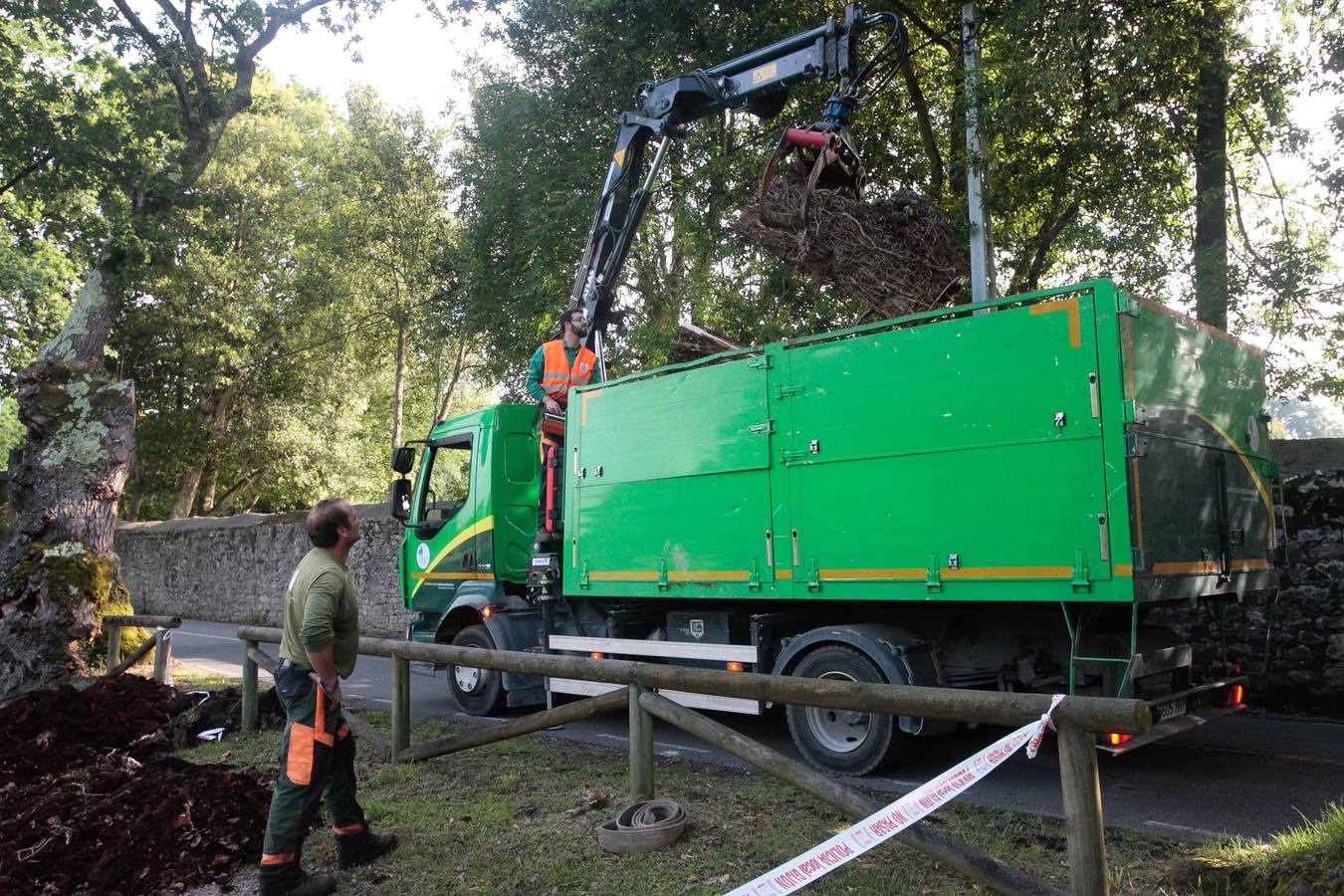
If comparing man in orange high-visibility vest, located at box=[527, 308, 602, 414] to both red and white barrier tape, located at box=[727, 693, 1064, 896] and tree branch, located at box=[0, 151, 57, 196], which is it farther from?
tree branch, located at box=[0, 151, 57, 196]

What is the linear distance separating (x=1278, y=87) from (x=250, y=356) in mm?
26185

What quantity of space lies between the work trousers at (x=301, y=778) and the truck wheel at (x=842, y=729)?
304 centimetres

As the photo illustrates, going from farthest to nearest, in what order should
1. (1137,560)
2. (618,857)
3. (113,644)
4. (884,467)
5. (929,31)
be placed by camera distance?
(929,31), (113,644), (884,467), (1137,560), (618,857)

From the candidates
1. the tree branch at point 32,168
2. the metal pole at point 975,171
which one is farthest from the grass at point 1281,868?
the tree branch at point 32,168

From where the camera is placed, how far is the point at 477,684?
29.6ft

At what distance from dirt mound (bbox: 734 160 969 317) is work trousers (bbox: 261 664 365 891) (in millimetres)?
5538

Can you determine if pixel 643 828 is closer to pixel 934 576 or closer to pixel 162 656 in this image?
pixel 934 576

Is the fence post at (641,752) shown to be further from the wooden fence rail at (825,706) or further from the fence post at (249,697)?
the fence post at (249,697)

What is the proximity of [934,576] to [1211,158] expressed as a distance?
664 centimetres

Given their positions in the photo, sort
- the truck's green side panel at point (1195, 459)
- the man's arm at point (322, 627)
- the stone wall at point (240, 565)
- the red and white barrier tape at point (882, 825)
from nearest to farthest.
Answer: the red and white barrier tape at point (882, 825) < the man's arm at point (322, 627) < the truck's green side panel at point (1195, 459) < the stone wall at point (240, 565)

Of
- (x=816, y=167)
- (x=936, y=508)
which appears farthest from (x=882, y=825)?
(x=816, y=167)

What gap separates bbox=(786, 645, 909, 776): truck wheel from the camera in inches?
240

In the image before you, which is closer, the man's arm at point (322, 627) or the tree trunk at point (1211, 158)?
the man's arm at point (322, 627)

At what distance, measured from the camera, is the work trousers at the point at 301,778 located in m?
4.12
